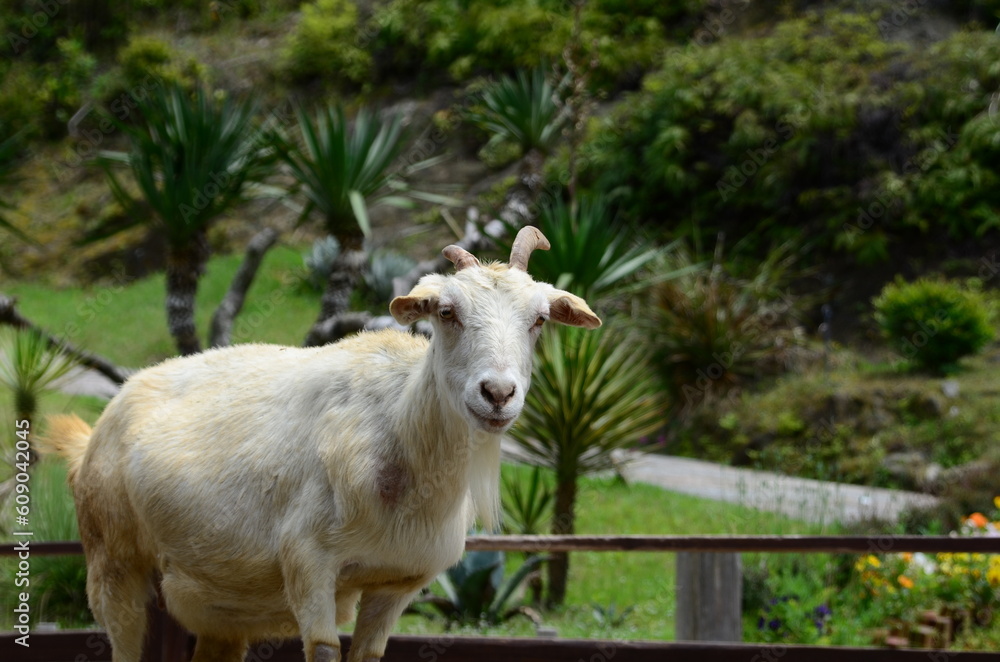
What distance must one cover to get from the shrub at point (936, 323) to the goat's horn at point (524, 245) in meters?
8.81

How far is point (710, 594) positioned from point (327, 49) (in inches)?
657

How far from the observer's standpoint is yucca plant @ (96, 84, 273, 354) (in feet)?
21.5

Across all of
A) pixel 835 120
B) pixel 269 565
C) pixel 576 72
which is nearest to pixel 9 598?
pixel 269 565

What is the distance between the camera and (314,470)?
2982 mm

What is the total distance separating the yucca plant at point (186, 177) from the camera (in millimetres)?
6543

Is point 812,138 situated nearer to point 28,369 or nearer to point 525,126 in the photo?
point 525,126

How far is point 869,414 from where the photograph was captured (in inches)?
404

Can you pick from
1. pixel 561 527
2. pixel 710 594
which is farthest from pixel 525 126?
pixel 710 594

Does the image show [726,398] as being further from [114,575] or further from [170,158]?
[114,575]

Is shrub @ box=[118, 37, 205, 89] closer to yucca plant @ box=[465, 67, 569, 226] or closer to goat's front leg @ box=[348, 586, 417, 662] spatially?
yucca plant @ box=[465, 67, 569, 226]

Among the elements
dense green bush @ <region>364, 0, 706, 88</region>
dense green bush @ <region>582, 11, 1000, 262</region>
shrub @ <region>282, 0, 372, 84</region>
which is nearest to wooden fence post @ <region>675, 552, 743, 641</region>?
dense green bush @ <region>582, 11, 1000, 262</region>

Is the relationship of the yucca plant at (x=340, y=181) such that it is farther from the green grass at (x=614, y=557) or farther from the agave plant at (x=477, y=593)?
the green grass at (x=614, y=557)

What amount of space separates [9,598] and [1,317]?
1.98 meters

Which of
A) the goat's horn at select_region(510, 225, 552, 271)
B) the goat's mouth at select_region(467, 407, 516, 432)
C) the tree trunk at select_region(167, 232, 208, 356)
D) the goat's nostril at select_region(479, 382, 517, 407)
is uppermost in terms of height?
the tree trunk at select_region(167, 232, 208, 356)
